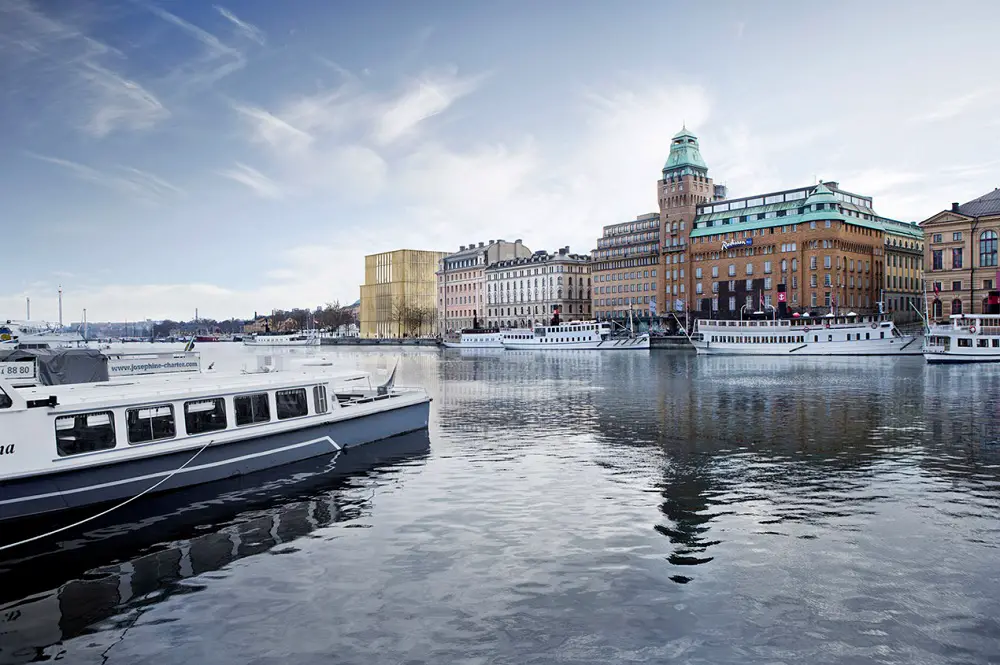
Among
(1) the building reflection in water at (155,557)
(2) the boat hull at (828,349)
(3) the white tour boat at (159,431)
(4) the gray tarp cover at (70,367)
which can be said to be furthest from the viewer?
(2) the boat hull at (828,349)

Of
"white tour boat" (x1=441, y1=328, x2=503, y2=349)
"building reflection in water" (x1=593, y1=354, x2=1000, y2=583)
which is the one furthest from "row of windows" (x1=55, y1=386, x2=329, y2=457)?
"white tour boat" (x1=441, y1=328, x2=503, y2=349)

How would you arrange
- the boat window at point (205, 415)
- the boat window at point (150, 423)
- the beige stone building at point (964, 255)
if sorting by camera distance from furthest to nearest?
the beige stone building at point (964, 255) → the boat window at point (205, 415) → the boat window at point (150, 423)

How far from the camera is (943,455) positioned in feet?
94.5

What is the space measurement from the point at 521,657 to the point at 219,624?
593 centimetres

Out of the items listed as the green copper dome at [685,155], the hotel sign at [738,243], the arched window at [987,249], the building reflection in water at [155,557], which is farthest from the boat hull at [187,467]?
the green copper dome at [685,155]

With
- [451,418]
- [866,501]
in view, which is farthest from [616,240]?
[866,501]

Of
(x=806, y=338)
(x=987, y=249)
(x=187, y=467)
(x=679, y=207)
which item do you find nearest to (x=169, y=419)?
(x=187, y=467)

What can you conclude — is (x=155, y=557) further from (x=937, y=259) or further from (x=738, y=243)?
(x=738, y=243)

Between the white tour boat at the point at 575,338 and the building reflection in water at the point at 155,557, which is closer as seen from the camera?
the building reflection in water at the point at 155,557

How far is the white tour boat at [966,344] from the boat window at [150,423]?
94.9 metres

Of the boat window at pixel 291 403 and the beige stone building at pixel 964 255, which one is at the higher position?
the beige stone building at pixel 964 255

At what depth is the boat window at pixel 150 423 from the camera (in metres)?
22.8

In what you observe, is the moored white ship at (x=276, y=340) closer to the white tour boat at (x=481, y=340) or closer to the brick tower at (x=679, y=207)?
the white tour boat at (x=481, y=340)

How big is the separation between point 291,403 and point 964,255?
12876cm
